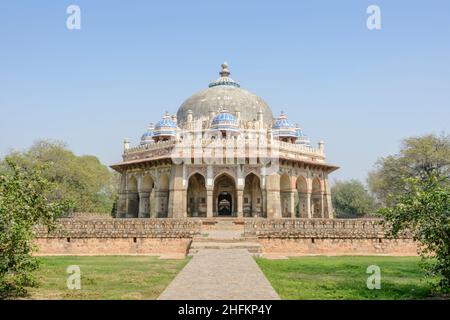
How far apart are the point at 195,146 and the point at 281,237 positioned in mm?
10022

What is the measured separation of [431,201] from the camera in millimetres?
7691

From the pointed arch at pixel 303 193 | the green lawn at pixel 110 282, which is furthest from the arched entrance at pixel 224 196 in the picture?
the green lawn at pixel 110 282

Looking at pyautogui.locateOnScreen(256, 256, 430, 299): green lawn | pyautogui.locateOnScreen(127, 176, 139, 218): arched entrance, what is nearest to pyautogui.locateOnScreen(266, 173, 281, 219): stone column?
pyautogui.locateOnScreen(127, 176, 139, 218): arched entrance

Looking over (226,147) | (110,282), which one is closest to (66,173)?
(226,147)

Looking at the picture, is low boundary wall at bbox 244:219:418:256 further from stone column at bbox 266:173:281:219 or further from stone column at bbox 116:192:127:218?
stone column at bbox 116:192:127:218

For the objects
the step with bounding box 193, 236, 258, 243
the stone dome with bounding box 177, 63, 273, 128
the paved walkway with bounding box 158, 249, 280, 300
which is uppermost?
the stone dome with bounding box 177, 63, 273, 128

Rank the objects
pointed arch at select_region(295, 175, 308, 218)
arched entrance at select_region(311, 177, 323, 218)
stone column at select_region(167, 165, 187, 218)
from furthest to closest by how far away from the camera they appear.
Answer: arched entrance at select_region(311, 177, 323, 218)
pointed arch at select_region(295, 175, 308, 218)
stone column at select_region(167, 165, 187, 218)

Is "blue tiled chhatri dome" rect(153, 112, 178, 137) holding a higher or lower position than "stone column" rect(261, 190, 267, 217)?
higher

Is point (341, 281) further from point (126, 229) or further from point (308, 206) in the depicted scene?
point (308, 206)

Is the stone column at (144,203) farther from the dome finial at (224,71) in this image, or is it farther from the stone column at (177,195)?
the dome finial at (224,71)

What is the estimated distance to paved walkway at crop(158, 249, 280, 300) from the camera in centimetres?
638

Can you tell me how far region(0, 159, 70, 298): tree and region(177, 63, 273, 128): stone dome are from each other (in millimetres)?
22396
